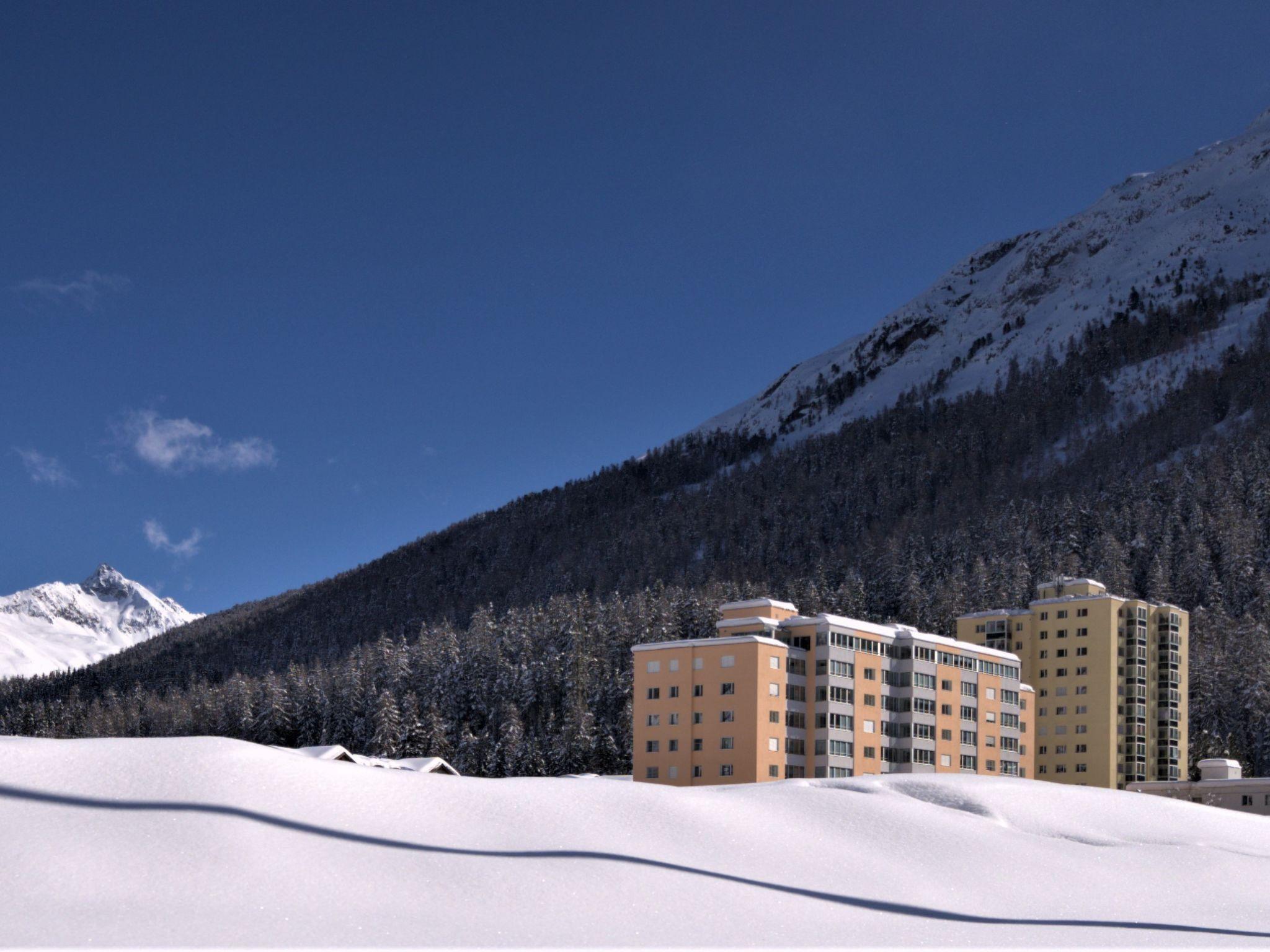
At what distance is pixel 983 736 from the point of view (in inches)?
3167

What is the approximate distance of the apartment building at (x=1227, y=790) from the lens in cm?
7038

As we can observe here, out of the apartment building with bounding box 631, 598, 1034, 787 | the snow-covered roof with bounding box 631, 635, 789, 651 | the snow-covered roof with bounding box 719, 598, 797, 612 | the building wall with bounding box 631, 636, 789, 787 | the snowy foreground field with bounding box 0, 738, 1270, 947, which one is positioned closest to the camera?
the snowy foreground field with bounding box 0, 738, 1270, 947

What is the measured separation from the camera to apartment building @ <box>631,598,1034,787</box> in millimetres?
65750

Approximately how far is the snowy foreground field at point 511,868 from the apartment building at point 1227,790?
49764 mm

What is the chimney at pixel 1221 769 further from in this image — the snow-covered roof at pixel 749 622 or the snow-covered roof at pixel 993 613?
the snow-covered roof at pixel 749 622

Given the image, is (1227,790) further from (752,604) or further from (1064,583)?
(1064,583)

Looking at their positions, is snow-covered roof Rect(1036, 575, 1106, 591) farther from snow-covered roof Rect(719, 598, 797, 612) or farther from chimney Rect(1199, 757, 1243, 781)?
snow-covered roof Rect(719, 598, 797, 612)

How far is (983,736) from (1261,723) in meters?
27.0

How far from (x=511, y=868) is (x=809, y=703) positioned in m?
53.1

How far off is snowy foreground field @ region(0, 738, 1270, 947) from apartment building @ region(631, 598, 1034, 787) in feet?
131

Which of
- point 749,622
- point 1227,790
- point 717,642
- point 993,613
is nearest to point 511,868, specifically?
point 717,642

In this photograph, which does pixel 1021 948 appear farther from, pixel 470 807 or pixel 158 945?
pixel 158 945

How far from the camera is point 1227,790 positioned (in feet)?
236

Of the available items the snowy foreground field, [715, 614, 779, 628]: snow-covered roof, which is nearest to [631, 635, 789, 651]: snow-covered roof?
[715, 614, 779, 628]: snow-covered roof
